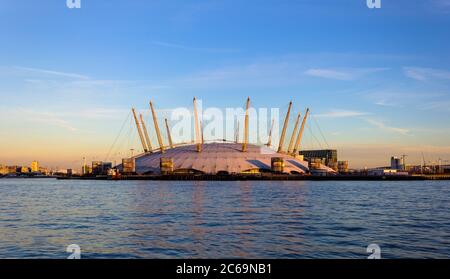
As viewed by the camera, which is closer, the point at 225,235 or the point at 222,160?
the point at 225,235

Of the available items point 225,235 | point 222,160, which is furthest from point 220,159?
point 225,235

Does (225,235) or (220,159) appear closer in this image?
(225,235)

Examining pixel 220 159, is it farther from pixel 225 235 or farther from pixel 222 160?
pixel 225 235

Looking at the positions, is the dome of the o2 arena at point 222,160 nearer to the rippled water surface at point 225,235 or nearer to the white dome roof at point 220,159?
the white dome roof at point 220,159

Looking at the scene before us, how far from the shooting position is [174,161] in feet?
593

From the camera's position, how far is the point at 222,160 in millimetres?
177000

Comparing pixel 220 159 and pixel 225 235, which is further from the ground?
pixel 220 159

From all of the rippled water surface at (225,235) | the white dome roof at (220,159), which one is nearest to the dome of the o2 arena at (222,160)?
the white dome roof at (220,159)

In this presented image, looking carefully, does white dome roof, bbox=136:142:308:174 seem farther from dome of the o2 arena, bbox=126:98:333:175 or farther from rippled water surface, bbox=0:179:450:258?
rippled water surface, bbox=0:179:450:258

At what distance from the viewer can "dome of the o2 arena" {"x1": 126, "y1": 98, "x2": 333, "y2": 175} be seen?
171m
